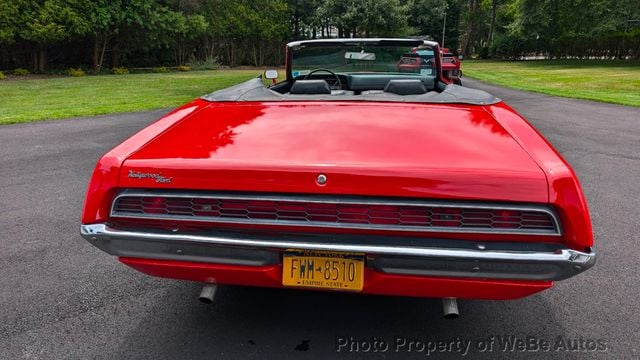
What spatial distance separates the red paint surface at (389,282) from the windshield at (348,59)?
2.72m

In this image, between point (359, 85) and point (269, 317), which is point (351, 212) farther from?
point (359, 85)

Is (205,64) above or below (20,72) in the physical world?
above

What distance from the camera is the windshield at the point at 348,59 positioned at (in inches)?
183

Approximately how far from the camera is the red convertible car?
6.17 feet

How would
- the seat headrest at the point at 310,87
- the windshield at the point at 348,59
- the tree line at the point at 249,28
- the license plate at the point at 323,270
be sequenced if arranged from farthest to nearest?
the tree line at the point at 249,28
the windshield at the point at 348,59
the seat headrest at the point at 310,87
the license plate at the point at 323,270

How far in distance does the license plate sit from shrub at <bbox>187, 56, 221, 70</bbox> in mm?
29222

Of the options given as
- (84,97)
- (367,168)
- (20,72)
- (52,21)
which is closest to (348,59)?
(367,168)

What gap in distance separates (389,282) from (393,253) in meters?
0.15

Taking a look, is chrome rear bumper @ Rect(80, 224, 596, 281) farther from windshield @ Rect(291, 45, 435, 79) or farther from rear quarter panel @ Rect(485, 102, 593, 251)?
windshield @ Rect(291, 45, 435, 79)

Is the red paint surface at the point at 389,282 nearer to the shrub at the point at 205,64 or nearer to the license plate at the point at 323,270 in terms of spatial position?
the license plate at the point at 323,270

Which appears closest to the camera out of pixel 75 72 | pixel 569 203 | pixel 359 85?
pixel 569 203

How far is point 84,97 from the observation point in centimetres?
1367

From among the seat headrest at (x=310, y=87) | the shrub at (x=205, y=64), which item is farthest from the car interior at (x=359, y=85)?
the shrub at (x=205, y=64)

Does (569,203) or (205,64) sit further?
(205,64)
